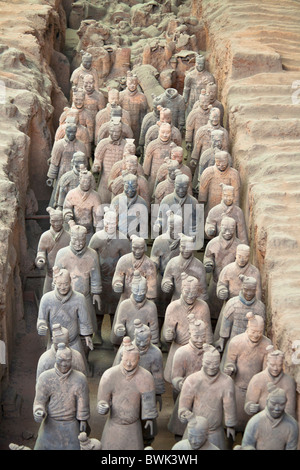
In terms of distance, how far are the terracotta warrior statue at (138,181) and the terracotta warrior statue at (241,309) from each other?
6.85ft

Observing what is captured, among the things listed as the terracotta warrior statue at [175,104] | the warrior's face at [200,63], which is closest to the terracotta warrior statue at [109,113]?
the terracotta warrior statue at [175,104]

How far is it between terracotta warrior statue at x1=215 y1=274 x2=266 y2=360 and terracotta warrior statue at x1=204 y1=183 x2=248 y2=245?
3.96ft

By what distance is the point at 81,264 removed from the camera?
969 cm

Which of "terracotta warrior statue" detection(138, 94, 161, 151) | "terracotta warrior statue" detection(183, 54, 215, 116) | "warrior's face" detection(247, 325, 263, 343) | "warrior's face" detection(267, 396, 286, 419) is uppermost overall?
"terracotta warrior statue" detection(183, 54, 215, 116)

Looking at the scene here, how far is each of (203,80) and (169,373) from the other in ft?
16.7

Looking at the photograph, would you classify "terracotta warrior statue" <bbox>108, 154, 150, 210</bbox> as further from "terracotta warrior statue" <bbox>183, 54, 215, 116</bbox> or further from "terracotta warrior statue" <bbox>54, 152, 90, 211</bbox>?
"terracotta warrior statue" <bbox>183, 54, 215, 116</bbox>

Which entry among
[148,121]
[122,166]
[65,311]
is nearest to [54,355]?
[65,311]

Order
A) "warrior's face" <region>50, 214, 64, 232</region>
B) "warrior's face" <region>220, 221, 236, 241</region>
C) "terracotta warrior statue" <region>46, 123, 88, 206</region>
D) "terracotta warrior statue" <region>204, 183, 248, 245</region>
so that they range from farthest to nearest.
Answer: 1. "terracotta warrior statue" <region>46, 123, 88, 206</region>
2. "terracotta warrior statue" <region>204, 183, 248, 245</region>
3. "warrior's face" <region>50, 214, 64, 232</region>
4. "warrior's face" <region>220, 221, 236, 241</region>

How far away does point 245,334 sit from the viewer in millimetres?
8766

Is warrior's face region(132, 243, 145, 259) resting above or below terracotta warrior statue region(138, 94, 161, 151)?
below

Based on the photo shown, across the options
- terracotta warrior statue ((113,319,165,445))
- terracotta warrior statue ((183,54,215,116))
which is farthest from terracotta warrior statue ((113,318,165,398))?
terracotta warrior statue ((183,54,215,116))

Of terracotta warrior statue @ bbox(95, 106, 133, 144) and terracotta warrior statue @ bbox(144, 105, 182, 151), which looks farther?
terracotta warrior statue @ bbox(95, 106, 133, 144)

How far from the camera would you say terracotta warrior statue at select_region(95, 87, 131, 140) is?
40.5ft

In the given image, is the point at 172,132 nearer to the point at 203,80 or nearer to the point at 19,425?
the point at 203,80
